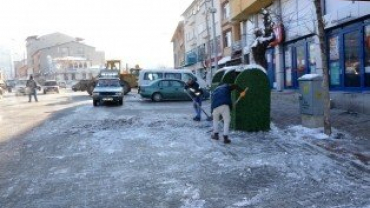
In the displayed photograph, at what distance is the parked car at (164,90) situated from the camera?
982 inches

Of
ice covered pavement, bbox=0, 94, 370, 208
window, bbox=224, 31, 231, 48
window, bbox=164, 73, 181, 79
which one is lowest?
ice covered pavement, bbox=0, 94, 370, 208

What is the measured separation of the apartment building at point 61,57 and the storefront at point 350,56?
82.0 meters

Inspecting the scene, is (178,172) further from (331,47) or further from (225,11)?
(225,11)

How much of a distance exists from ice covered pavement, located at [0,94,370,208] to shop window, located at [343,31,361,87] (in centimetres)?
461

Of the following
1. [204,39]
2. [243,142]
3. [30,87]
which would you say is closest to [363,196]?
[243,142]

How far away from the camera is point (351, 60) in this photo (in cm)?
1459

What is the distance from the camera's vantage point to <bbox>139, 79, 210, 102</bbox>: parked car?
2495cm

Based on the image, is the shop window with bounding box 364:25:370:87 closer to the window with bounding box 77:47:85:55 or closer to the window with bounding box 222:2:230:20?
the window with bounding box 222:2:230:20

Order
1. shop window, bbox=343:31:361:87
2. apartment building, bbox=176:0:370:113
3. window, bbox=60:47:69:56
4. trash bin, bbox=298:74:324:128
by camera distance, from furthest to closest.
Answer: window, bbox=60:47:69:56 → shop window, bbox=343:31:361:87 → apartment building, bbox=176:0:370:113 → trash bin, bbox=298:74:324:128

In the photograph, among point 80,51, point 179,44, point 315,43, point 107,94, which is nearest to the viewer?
point 315,43

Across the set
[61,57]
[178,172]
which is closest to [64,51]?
[61,57]

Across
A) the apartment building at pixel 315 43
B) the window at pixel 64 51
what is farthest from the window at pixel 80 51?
the apartment building at pixel 315 43

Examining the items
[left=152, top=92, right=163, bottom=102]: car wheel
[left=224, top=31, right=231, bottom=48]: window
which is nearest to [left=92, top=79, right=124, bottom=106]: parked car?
[left=152, top=92, right=163, bottom=102]: car wheel

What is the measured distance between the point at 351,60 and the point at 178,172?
973cm
